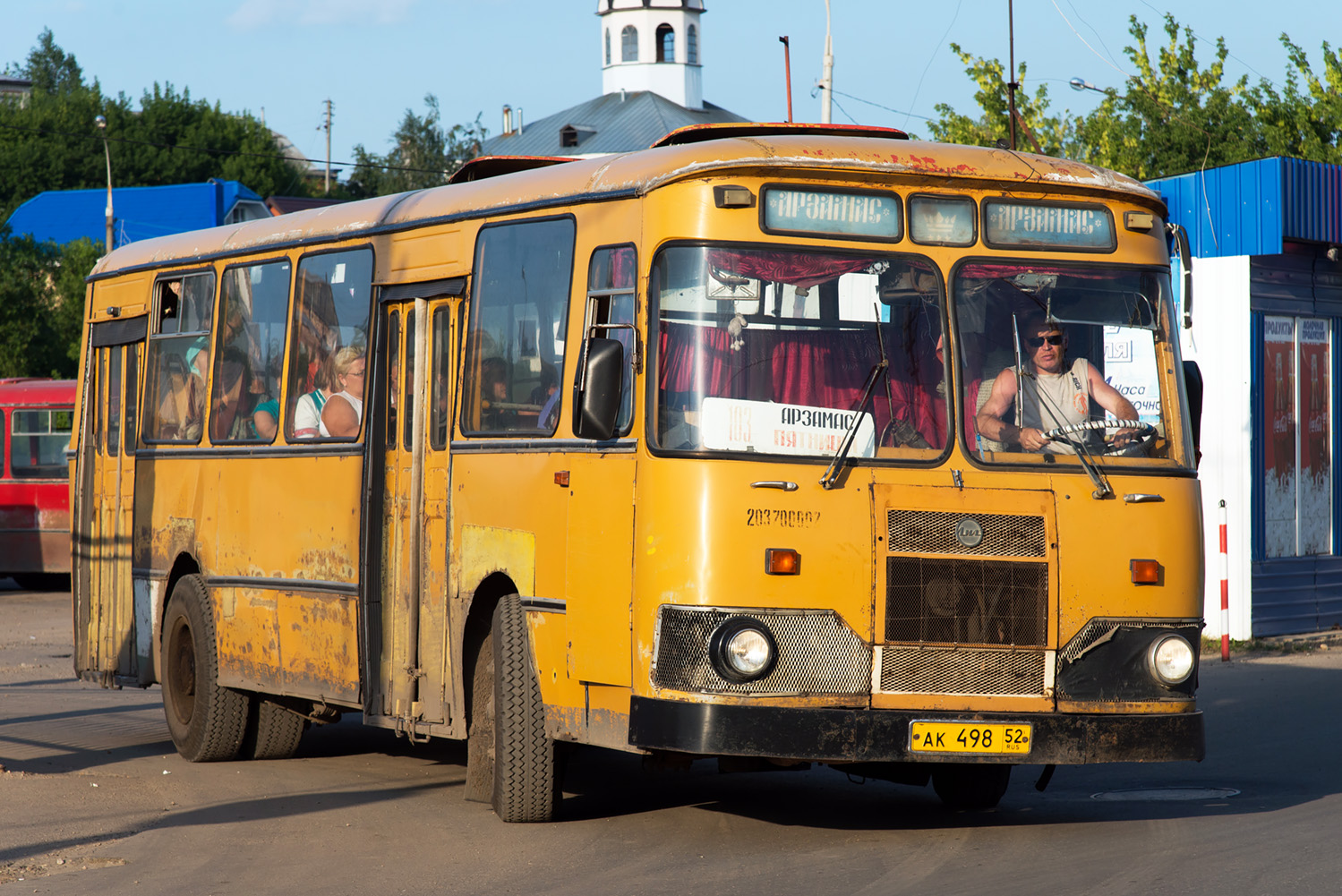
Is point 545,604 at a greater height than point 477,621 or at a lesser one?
greater

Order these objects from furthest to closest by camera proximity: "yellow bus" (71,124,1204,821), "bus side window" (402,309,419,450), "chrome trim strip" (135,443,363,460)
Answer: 1. "chrome trim strip" (135,443,363,460)
2. "bus side window" (402,309,419,450)
3. "yellow bus" (71,124,1204,821)

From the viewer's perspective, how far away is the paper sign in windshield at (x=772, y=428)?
7414 millimetres

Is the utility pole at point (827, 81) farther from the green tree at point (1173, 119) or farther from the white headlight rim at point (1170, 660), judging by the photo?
the white headlight rim at point (1170, 660)

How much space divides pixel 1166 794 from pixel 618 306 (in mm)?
4138

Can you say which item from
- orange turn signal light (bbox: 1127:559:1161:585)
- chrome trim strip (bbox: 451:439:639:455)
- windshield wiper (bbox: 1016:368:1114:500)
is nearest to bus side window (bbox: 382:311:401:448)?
chrome trim strip (bbox: 451:439:639:455)

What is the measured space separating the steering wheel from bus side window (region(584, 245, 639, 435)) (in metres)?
1.80

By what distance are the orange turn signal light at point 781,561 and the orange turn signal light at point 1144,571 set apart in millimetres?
1492

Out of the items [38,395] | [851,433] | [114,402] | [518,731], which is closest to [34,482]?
[38,395]

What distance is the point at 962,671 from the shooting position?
7512mm

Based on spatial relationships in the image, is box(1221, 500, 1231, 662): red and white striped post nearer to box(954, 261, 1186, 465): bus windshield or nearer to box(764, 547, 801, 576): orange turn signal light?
box(954, 261, 1186, 465): bus windshield

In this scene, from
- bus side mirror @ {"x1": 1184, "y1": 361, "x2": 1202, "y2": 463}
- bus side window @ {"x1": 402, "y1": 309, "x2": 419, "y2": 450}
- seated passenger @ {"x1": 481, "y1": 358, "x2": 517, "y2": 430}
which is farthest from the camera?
bus side window @ {"x1": 402, "y1": 309, "x2": 419, "y2": 450}

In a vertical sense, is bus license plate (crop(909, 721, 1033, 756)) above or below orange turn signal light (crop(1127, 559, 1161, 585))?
below

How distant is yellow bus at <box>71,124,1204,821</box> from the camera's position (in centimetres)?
738

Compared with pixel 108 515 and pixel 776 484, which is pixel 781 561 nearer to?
pixel 776 484
